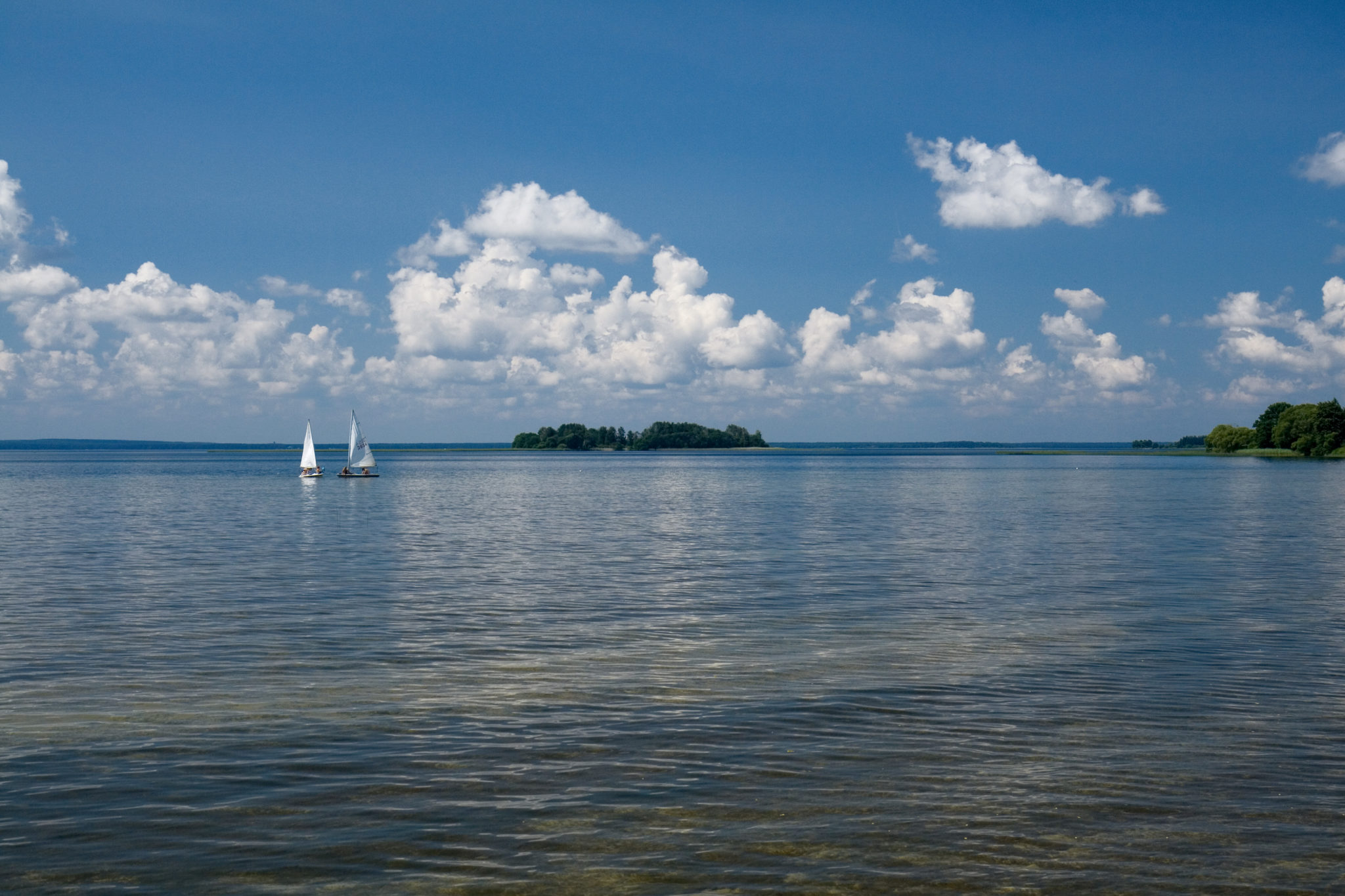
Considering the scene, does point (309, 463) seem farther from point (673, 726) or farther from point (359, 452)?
point (673, 726)

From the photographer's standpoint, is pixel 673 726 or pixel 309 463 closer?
pixel 673 726

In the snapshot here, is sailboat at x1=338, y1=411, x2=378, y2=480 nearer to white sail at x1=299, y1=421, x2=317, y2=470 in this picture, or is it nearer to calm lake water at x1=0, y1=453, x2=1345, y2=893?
white sail at x1=299, y1=421, x2=317, y2=470

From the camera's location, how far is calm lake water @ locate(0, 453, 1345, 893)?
12102 millimetres

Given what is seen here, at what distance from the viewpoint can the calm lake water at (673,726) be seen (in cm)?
1210

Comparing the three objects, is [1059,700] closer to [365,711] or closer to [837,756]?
[837,756]

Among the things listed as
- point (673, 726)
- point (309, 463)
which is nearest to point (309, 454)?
point (309, 463)

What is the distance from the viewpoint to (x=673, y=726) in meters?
17.8

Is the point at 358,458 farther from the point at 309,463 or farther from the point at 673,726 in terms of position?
the point at 673,726

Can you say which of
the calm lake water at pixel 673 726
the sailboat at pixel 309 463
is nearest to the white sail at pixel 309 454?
the sailboat at pixel 309 463

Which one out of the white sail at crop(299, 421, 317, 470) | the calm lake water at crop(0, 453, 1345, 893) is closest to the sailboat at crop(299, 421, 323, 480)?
the white sail at crop(299, 421, 317, 470)

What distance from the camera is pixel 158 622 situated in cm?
2925

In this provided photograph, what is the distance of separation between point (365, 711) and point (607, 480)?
461ft

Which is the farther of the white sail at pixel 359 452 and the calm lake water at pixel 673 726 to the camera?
the white sail at pixel 359 452

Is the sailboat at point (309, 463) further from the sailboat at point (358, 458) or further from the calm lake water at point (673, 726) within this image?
the calm lake water at point (673, 726)
